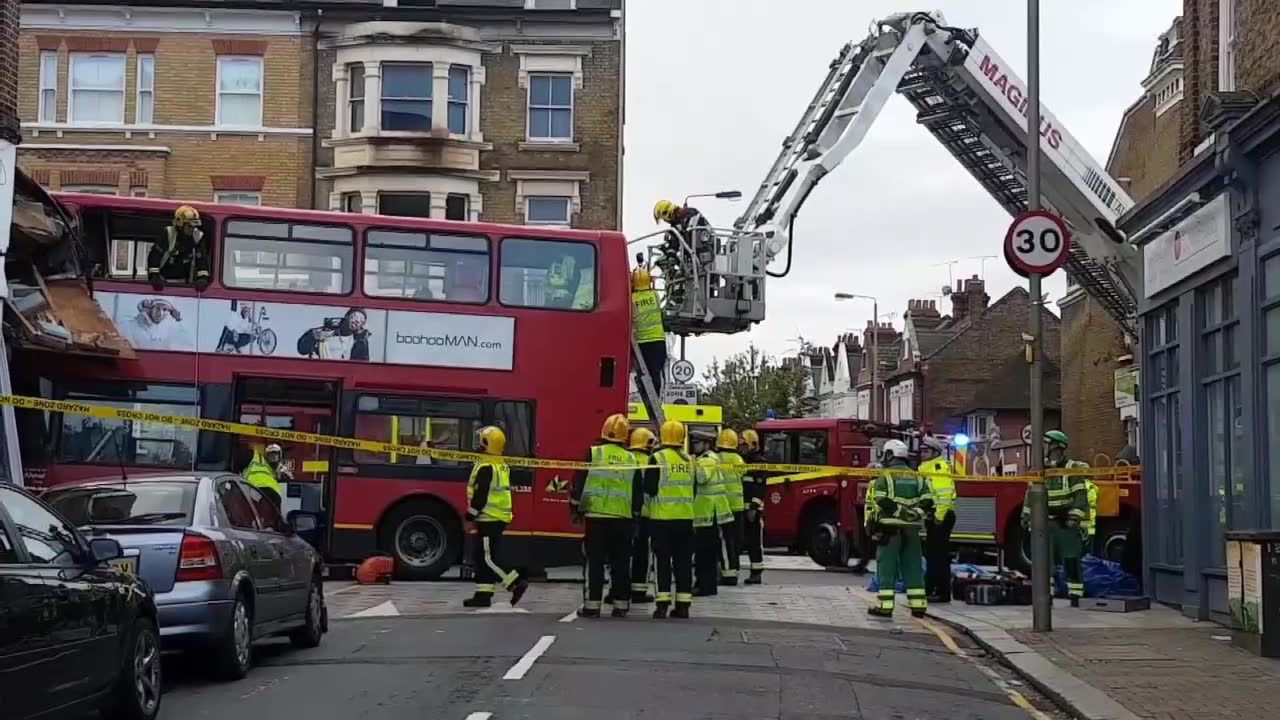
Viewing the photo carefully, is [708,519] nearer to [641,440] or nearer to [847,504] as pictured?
[641,440]

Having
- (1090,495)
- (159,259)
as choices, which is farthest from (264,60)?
(1090,495)

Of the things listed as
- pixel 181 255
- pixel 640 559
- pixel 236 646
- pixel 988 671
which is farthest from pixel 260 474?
pixel 988 671

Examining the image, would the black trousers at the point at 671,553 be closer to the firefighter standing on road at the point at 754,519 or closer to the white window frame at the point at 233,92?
the firefighter standing on road at the point at 754,519

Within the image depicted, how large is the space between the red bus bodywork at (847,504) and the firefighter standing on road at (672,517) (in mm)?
7376

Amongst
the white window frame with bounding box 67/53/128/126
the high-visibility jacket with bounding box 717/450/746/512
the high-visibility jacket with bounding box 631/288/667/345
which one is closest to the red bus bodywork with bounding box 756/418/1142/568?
the high-visibility jacket with bounding box 717/450/746/512

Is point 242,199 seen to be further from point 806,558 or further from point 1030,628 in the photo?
point 1030,628

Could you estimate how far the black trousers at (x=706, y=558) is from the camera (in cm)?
1855

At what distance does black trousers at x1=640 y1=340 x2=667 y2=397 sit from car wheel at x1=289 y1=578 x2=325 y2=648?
8970mm

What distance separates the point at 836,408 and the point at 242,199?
201 ft

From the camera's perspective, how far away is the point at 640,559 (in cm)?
1706

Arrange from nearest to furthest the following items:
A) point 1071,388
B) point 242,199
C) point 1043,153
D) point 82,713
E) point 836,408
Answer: point 82,713 < point 1043,153 < point 242,199 < point 1071,388 < point 836,408

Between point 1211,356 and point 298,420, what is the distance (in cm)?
1095

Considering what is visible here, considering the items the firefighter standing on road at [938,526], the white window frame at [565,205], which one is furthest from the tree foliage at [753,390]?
the firefighter standing on road at [938,526]

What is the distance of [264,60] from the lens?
34375mm
